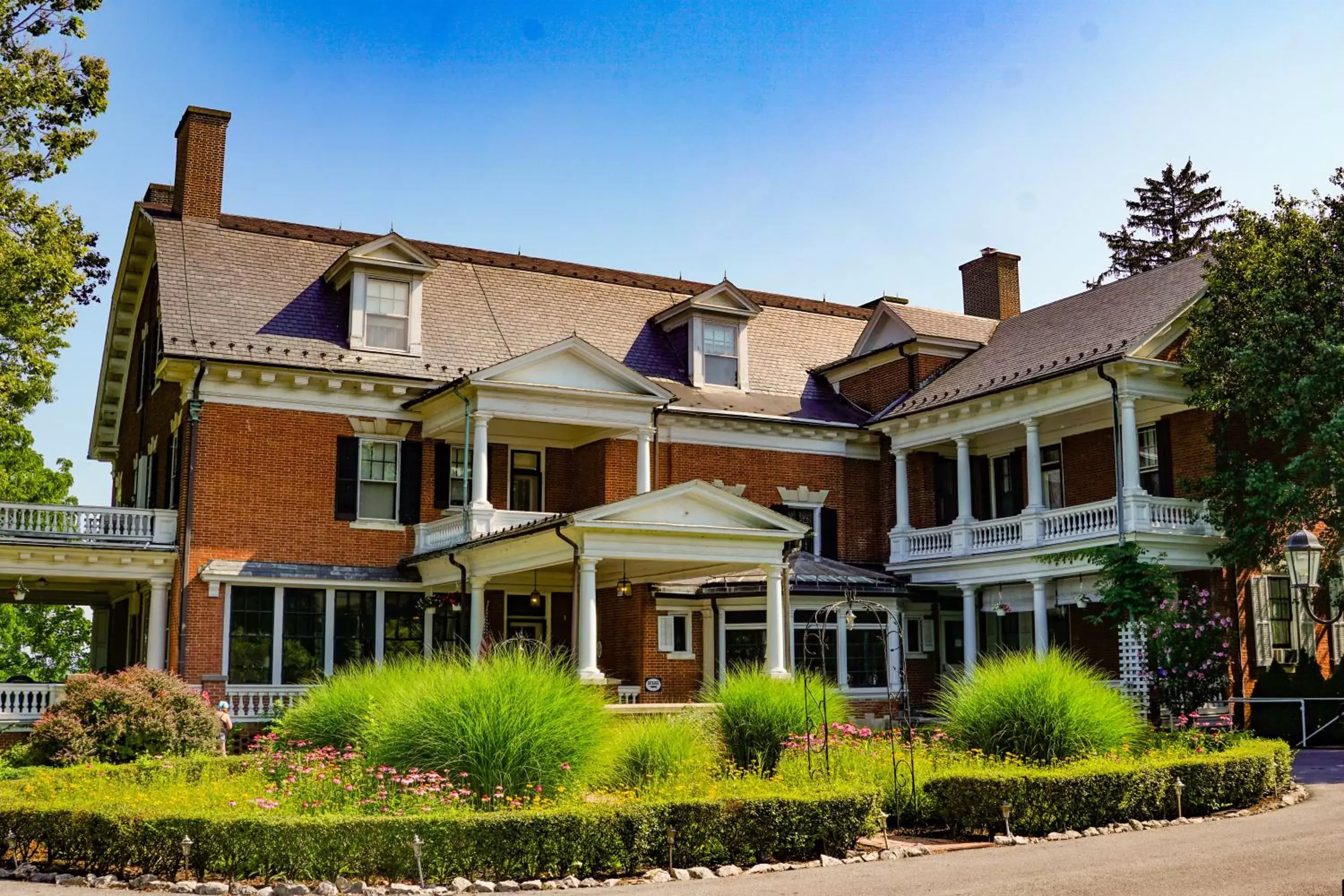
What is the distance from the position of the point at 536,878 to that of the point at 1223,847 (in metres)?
6.50

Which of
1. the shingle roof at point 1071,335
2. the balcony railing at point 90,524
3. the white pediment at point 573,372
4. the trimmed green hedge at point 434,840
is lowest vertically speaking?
the trimmed green hedge at point 434,840

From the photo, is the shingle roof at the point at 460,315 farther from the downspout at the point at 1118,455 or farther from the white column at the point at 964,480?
the downspout at the point at 1118,455

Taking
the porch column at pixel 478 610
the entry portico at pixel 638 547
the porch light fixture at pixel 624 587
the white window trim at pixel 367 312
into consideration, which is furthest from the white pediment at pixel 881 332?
the porch column at pixel 478 610

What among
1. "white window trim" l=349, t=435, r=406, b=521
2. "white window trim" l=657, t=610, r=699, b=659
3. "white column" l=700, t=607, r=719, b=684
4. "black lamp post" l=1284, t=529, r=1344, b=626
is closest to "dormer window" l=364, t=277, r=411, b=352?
"white window trim" l=349, t=435, r=406, b=521

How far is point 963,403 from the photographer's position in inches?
1081

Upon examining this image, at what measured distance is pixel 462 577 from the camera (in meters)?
24.2

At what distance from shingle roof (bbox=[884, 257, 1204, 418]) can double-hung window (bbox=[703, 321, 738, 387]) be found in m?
3.76

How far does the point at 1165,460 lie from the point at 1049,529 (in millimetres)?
2656

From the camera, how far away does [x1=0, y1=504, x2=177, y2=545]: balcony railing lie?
23359 mm

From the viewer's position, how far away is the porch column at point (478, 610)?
23719 mm

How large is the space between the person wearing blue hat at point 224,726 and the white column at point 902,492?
1483 centimetres

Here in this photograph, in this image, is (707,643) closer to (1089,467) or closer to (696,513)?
(696,513)

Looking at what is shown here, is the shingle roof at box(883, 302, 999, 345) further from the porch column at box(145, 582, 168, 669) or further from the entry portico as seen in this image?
the porch column at box(145, 582, 168, 669)

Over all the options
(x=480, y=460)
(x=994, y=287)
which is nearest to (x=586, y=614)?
(x=480, y=460)
